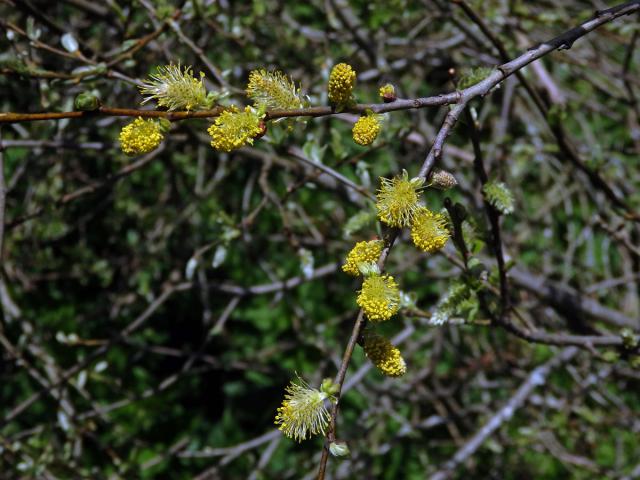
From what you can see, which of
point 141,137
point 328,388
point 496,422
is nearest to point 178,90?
point 141,137

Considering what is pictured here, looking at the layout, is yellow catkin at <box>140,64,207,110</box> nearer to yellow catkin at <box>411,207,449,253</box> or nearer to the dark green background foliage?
yellow catkin at <box>411,207,449,253</box>

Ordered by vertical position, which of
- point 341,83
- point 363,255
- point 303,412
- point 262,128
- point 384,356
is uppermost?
point 341,83

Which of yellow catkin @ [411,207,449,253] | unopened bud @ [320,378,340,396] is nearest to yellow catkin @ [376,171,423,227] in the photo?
yellow catkin @ [411,207,449,253]

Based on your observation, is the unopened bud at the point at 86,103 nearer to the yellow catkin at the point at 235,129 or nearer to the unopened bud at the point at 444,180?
the yellow catkin at the point at 235,129

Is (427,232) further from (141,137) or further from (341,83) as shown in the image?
(141,137)

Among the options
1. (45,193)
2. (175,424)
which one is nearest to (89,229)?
(45,193)

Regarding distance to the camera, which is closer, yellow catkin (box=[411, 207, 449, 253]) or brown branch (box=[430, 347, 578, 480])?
yellow catkin (box=[411, 207, 449, 253])
